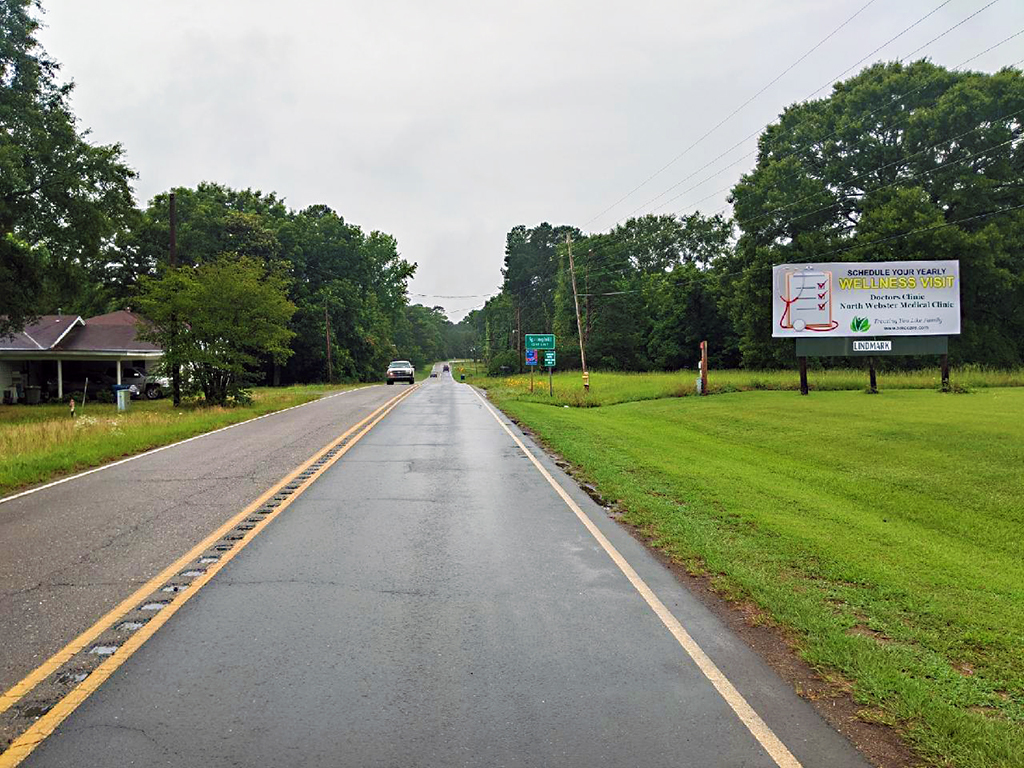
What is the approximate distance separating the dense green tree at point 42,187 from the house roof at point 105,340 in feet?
19.8

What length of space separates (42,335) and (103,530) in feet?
118

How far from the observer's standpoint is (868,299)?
3069 centimetres

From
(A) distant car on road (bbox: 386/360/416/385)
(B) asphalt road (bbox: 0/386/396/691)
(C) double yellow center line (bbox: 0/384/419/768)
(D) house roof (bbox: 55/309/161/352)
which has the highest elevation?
(D) house roof (bbox: 55/309/161/352)

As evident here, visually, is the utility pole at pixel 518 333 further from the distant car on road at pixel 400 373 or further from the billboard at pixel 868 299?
the billboard at pixel 868 299

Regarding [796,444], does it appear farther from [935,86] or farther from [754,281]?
[935,86]

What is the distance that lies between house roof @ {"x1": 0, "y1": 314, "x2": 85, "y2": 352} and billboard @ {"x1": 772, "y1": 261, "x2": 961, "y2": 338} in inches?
1352

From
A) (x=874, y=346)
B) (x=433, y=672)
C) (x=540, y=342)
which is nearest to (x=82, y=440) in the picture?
(x=433, y=672)

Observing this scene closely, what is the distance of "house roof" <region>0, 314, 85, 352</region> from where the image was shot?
1403 inches

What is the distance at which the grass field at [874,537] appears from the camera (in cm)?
408

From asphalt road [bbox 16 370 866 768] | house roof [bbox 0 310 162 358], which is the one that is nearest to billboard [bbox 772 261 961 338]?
asphalt road [bbox 16 370 866 768]

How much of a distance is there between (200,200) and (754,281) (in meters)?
45.8

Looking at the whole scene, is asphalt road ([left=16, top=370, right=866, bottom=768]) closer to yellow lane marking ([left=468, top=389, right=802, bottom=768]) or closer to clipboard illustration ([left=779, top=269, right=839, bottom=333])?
yellow lane marking ([left=468, top=389, right=802, bottom=768])

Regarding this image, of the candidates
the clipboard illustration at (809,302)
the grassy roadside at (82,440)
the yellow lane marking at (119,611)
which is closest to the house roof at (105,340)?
the grassy roadside at (82,440)

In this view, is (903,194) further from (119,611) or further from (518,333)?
(518,333)
